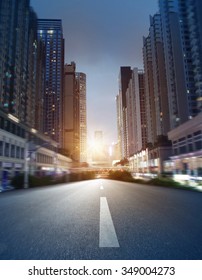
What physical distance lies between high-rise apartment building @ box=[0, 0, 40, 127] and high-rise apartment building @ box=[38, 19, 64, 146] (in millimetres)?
65692

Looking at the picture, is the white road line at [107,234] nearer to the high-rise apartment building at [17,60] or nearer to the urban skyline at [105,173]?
the urban skyline at [105,173]

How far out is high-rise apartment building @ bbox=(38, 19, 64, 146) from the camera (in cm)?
17200

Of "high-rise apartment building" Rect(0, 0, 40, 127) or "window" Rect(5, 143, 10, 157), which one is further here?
"high-rise apartment building" Rect(0, 0, 40, 127)

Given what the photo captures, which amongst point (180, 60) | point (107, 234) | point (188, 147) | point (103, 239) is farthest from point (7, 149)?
point (180, 60)

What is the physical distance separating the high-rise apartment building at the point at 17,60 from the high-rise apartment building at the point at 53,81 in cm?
6569

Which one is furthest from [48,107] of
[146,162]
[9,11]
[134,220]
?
[134,220]

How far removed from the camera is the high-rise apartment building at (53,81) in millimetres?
172000

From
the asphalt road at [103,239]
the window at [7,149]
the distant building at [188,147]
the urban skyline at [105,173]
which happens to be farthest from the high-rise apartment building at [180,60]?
the asphalt road at [103,239]

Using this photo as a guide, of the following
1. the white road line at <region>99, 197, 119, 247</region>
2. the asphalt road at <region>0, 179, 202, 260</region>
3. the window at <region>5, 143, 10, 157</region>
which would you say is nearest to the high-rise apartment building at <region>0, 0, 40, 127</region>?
the window at <region>5, 143, 10, 157</region>

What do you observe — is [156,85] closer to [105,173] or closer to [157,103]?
[157,103]

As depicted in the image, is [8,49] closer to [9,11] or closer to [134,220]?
[9,11]

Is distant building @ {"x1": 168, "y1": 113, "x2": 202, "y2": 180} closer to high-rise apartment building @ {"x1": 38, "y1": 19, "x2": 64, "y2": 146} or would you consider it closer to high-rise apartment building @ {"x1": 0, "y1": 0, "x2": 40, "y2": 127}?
high-rise apartment building @ {"x1": 0, "y1": 0, "x2": 40, "y2": 127}

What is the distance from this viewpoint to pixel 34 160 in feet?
193

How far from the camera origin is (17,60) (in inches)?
3410
